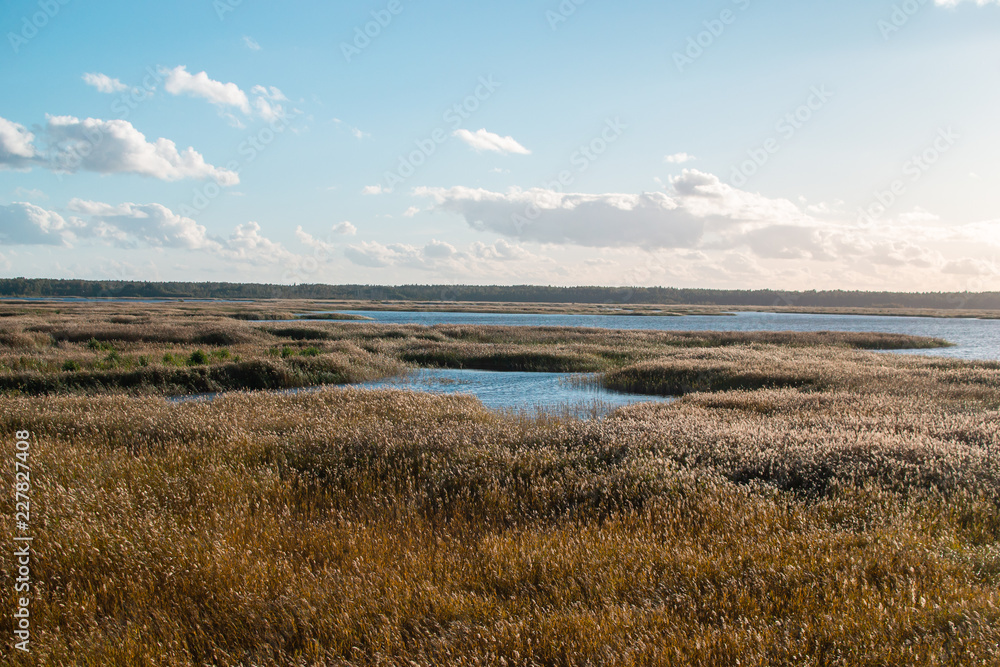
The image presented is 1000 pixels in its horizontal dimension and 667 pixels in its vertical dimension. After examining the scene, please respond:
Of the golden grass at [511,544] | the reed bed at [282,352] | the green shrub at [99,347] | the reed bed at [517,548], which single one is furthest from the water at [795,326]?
the reed bed at [517,548]

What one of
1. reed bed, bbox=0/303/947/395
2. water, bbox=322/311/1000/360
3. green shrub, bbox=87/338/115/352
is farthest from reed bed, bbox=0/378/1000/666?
water, bbox=322/311/1000/360

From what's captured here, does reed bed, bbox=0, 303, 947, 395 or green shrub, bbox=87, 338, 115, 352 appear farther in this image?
green shrub, bbox=87, 338, 115, 352

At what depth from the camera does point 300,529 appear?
21.9 ft

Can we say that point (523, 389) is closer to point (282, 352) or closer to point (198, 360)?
point (282, 352)

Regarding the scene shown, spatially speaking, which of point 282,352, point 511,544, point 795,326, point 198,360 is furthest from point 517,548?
point 795,326

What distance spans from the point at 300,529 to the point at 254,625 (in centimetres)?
200

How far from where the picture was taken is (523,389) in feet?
81.8

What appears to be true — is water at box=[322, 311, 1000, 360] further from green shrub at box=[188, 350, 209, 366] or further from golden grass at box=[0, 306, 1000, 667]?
golden grass at box=[0, 306, 1000, 667]

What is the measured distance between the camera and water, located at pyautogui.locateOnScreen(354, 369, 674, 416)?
798 inches

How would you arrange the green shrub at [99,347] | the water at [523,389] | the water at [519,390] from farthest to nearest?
the green shrub at [99,347] < the water at [523,389] < the water at [519,390]

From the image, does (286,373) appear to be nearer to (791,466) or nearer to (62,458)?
(62,458)

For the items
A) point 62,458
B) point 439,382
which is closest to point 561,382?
point 439,382

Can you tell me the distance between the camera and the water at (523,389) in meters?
20.3

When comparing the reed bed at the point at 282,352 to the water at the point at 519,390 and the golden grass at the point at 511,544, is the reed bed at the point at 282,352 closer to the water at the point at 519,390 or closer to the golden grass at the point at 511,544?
the water at the point at 519,390
